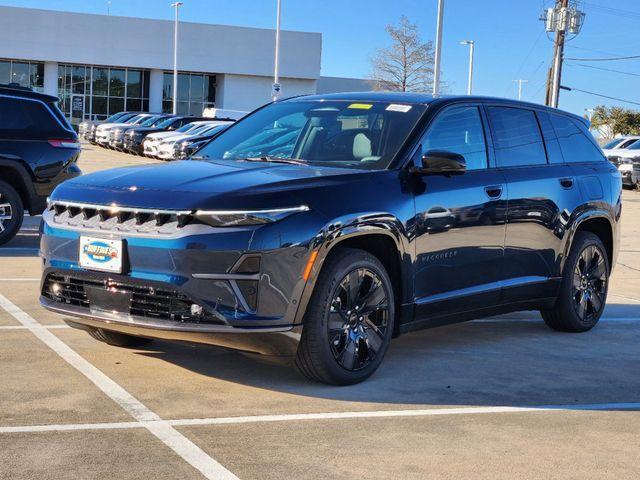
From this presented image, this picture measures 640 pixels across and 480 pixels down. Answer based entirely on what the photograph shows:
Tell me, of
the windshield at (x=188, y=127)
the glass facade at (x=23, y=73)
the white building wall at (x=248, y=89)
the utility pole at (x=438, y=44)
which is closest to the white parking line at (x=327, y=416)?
the utility pole at (x=438, y=44)

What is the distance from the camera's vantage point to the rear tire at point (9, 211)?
11852 millimetres

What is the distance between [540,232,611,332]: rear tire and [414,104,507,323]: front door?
1.05 metres

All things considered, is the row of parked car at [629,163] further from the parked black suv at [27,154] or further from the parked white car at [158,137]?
the parked black suv at [27,154]

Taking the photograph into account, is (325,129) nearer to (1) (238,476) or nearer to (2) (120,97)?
(1) (238,476)

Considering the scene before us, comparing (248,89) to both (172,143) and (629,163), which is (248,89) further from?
(629,163)

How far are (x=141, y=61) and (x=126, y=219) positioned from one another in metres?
Answer: 67.3

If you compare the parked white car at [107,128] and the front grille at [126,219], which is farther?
the parked white car at [107,128]

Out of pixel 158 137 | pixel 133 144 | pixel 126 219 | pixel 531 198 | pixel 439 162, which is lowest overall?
pixel 133 144

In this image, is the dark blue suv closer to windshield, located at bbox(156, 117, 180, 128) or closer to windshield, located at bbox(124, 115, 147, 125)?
windshield, located at bbox(156, 117, 180, 128)

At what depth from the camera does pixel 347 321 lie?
6059mm

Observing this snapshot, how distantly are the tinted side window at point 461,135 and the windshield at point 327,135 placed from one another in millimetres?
162

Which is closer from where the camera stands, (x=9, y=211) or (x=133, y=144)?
(x=9, y=211)

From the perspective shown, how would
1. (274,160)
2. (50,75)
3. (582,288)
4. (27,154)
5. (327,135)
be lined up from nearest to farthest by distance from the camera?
(274,160) < (327,135) < (582,288) < (27,154) < (50,75)

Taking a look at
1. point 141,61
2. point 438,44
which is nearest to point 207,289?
point 438,44
